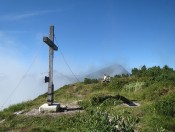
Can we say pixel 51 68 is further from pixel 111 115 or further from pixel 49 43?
pixel 111 115

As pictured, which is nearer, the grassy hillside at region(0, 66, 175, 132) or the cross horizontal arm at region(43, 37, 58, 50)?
the grassy hillside at region(0, 66, 175, 132)

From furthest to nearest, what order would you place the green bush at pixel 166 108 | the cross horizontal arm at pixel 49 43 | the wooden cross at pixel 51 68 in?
the wooden cross at pixel 51 68
the cross horizontal arm at pixel 49 43
the green bush at pixel 166 108

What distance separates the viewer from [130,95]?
97.1 feet

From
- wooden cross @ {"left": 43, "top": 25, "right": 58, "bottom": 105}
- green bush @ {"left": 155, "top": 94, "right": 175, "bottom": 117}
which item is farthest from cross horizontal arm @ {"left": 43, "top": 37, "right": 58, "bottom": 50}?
green bush @ {"left": 155, "top": 94, "right": 175, "bottom": 117}

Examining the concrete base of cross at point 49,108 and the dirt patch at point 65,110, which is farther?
the concrete base of cross at point 49,108

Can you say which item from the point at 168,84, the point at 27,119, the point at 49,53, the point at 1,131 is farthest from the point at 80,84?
the point at 1,131

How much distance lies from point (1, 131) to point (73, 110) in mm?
5469

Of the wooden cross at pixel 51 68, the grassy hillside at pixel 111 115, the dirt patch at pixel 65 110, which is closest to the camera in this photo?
the grassy hillside at pixel 111 115

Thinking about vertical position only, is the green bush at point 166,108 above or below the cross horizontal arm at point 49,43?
below

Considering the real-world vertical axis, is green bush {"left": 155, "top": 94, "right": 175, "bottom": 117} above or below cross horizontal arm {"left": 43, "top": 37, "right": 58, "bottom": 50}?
below

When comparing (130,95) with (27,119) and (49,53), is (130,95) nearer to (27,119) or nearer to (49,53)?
(49,53)

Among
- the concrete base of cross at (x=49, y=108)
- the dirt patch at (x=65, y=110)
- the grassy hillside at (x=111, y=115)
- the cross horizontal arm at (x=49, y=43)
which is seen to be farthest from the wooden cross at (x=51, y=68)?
the grassy hillside at (x=111, y=115)

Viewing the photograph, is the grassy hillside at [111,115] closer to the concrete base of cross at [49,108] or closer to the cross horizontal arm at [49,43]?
the concrete base of cross at [49,108]

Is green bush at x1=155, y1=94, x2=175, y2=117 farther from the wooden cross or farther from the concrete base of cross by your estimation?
the wooden cross
